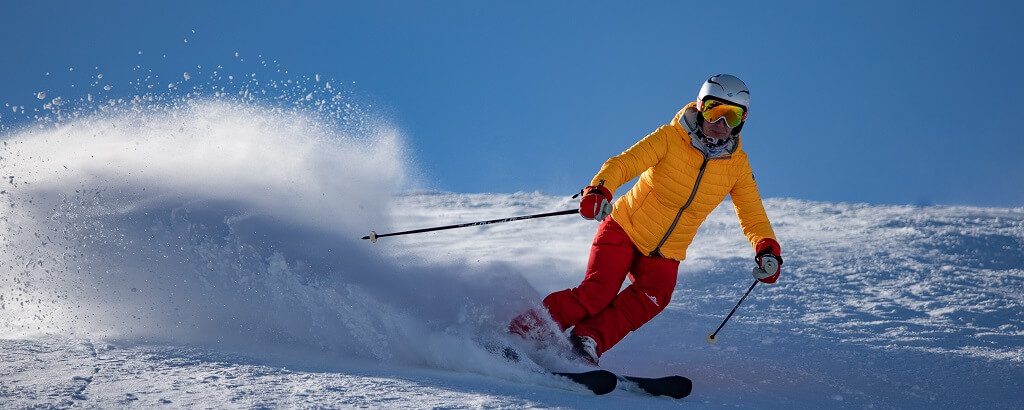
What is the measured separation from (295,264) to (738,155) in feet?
8.42

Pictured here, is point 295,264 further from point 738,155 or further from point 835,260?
point 835,260

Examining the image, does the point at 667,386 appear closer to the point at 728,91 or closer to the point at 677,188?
the point at 677,188

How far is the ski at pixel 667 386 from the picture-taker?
407 cm

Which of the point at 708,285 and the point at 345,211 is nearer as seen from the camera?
the point at 345,211

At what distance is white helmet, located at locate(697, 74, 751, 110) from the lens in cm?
450

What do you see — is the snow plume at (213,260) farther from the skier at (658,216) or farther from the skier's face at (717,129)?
the skier's face at (717,129)

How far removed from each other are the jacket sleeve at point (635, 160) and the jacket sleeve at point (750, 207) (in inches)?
20.6

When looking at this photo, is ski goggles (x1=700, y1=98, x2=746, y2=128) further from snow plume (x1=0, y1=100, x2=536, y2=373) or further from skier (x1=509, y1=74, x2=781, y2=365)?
snow plume (x1=0, y1=100, x2=536, y2=373)

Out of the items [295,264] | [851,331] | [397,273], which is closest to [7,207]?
[295,264]

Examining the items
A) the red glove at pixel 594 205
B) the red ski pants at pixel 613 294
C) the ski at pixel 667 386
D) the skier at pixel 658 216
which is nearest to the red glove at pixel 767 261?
the skier at pixel 658 216

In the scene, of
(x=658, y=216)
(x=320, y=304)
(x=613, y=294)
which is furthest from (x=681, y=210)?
(x=320, y=304)

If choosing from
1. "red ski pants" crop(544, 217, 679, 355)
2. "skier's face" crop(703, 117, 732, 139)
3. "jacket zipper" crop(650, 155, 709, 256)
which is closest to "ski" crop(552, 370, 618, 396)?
"red ski pants" crop(544, 217, 679, 355)

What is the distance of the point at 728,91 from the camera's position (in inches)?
177

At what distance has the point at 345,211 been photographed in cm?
631
